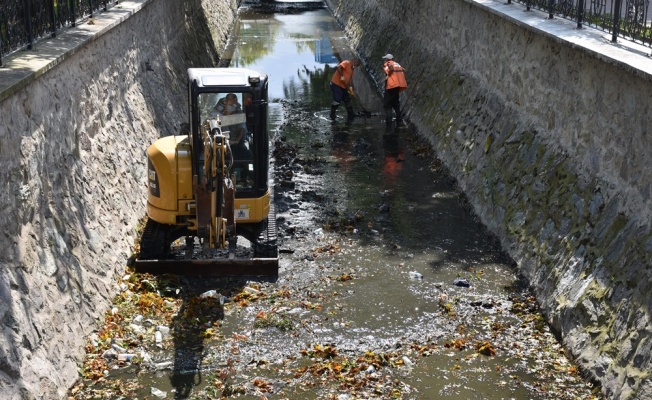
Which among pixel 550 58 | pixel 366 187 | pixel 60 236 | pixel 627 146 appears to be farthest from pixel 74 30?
pixel 627 146

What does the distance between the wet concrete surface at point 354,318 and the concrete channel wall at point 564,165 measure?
44cm

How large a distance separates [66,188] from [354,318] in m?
3.87

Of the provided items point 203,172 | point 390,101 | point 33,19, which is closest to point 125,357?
point 203,172

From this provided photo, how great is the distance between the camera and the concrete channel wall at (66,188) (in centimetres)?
848

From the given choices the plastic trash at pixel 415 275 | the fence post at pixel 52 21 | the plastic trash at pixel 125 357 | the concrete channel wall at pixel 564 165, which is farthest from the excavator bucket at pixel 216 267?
the fence post at pixel 52 21

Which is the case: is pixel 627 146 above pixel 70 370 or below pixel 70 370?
above

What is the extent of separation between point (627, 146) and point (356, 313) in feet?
12.5

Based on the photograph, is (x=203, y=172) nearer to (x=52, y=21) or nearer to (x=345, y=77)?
(x=52, y=21)

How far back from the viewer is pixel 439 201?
1567cm

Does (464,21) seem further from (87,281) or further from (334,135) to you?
(87,281)

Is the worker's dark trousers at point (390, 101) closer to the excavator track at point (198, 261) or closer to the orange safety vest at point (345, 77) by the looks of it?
the orange safety vest at point (345, 77)

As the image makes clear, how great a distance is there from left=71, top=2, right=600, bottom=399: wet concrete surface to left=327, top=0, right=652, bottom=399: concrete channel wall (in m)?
0.44

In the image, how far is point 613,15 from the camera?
479 inches

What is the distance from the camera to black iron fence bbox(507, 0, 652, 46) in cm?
1148
